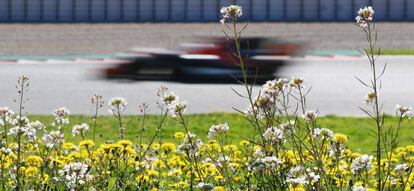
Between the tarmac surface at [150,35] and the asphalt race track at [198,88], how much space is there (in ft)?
16.9

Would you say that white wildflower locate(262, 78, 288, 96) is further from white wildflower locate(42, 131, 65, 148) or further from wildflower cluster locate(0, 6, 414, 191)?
white wildflower locate(42, 131, 65, 148)

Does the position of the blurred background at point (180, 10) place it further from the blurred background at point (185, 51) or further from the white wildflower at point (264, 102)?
the white wildflower at point (264, 102)

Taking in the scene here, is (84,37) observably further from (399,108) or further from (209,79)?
(399,108)

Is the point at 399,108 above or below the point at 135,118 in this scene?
above

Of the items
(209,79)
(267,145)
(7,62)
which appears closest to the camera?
(267,145)

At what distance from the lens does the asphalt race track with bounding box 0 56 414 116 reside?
1666cm

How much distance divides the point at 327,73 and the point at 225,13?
16907 millimetres

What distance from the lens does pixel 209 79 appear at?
19.5 metres

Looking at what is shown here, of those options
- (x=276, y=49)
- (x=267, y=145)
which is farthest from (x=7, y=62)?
(x=267, y=145)

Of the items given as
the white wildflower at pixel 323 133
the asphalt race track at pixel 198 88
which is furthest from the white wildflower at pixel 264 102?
the asphalt race track at pixel 198 88

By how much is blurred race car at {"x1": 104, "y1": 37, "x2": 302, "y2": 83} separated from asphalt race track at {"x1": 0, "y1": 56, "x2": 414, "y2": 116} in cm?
28

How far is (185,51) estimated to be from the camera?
64.9 feet

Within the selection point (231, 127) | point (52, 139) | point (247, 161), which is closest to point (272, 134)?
point (247, 161)

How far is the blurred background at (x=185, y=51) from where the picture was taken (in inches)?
714
